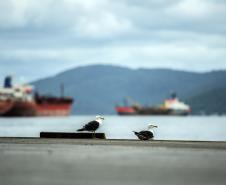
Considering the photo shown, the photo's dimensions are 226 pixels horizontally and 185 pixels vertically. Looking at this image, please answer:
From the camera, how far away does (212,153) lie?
51.9ft

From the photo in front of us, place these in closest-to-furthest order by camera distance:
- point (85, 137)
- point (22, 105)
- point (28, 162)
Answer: point (28, 162)
point (85, 137)
point (22, 105)

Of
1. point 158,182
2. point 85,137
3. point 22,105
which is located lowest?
point 158,182

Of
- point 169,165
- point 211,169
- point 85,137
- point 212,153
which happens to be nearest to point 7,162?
point 169,165

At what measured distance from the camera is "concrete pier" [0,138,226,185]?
9852 mm

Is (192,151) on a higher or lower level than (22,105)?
lower

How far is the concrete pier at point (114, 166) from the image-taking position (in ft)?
32.3

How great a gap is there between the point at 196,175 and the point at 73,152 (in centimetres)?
587

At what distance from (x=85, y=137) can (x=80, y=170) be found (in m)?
12.2

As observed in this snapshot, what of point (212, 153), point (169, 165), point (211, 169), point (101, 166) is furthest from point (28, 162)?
point (212, 153)

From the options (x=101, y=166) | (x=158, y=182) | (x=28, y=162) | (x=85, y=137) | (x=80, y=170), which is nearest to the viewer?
(x=158, y=182)

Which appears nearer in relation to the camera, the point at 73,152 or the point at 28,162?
the point at 28,162

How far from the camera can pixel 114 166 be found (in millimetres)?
12242

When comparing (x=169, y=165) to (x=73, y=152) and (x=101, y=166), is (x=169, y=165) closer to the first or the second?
(x=101, y=166)

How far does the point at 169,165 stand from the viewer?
491 inches
